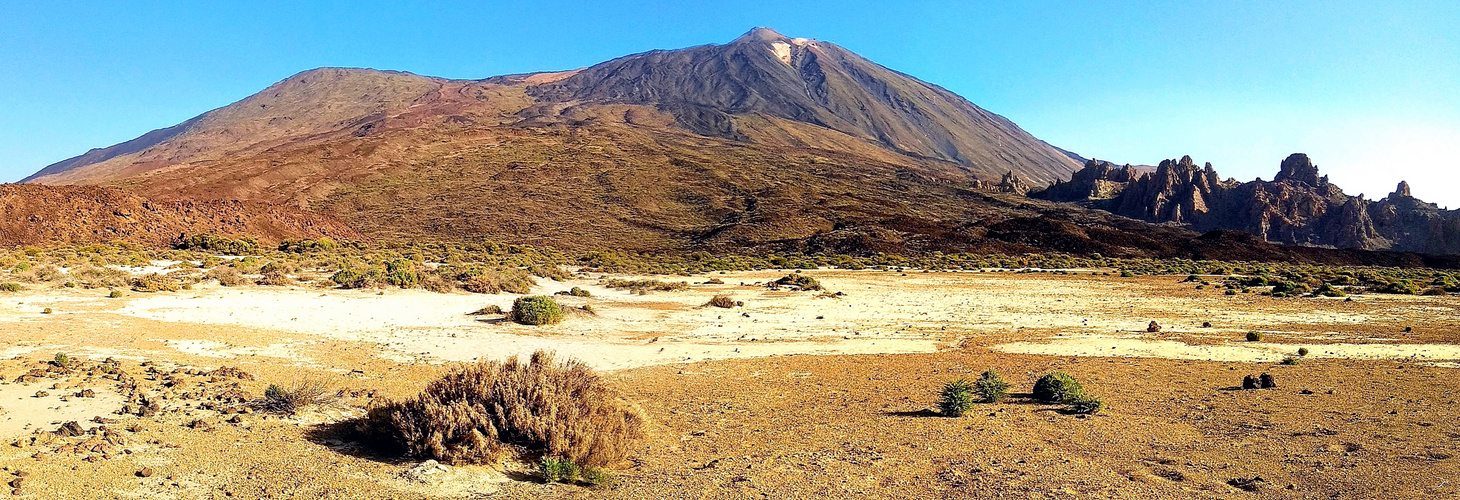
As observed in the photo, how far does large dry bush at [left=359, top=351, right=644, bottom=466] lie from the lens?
5840 millimetres

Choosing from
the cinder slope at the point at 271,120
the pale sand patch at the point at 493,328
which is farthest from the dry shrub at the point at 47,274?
the cinder slope at the point at 271,120

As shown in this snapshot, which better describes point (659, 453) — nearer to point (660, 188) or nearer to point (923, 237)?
point (923, 237)

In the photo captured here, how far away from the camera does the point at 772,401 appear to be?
864 centimetres

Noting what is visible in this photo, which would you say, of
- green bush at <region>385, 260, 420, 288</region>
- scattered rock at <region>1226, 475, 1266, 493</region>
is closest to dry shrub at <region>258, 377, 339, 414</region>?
scattered rock at <region>1226, 475, 1266, 493</region>

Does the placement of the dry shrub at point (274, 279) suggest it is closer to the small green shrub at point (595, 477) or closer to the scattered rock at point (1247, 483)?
the small green shrub at point (595, 477)

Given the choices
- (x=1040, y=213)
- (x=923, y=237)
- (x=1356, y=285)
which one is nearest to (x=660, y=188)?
(x=923, y=237)

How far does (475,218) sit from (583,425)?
2707 inches

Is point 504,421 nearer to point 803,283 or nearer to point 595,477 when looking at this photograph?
point 595,477

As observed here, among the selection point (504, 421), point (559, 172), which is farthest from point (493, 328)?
point (559, 172)

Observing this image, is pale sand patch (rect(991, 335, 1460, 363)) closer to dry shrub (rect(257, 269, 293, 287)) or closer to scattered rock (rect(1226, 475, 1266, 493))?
scattered rock (rect(1226, 475, 1266, 493))

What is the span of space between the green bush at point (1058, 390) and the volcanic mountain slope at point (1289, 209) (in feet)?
286

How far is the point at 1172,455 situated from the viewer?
6332 millimetres

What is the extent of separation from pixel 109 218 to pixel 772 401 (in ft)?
143

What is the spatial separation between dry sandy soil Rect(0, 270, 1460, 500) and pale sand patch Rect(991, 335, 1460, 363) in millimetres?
90
